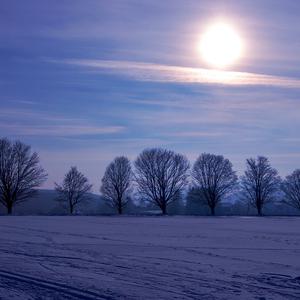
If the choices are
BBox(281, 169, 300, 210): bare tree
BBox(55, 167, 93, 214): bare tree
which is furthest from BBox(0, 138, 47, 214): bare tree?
BBox(281, 169, 300, 210): bare tree

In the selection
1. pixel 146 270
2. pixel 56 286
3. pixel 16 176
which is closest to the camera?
pixel 56 286

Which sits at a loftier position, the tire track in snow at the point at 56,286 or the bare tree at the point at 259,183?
the bare tree at the point at 259,183

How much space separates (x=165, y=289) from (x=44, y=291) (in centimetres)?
257

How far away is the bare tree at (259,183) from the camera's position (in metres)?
90.9

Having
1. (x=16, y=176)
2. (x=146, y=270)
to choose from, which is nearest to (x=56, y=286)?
(x=146, y=270)

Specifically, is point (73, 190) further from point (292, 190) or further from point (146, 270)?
point (146, 270)

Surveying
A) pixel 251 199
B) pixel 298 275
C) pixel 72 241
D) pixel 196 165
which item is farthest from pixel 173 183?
pixel 298 275

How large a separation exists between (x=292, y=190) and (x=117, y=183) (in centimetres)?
2897

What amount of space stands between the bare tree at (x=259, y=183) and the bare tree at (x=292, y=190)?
2.33m

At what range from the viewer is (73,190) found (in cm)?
9169

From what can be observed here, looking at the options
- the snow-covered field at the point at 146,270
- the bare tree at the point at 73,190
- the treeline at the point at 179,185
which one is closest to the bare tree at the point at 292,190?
the treeline at the point at 179,185

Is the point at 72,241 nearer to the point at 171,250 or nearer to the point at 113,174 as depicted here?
the point at 171,250

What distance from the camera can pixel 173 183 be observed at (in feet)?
295

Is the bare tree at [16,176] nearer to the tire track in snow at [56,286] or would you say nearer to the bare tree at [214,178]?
the bare tree at [214,178]
